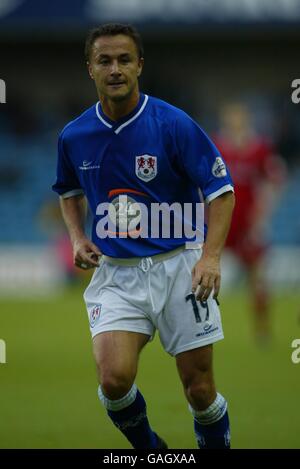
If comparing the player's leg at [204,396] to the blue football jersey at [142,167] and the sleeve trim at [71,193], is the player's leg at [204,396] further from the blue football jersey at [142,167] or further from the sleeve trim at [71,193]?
the sleeve trim at [71,193]

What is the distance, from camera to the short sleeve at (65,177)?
5.62 m

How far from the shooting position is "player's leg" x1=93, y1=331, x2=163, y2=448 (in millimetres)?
5113

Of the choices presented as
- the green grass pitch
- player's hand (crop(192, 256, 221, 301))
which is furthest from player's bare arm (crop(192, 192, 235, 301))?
the green grass pitch

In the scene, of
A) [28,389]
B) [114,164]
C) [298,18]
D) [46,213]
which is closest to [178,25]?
[298,18]

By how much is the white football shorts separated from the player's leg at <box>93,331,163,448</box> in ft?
0.21

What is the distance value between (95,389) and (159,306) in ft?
11.9

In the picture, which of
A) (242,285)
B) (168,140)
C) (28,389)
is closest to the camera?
(168,140)

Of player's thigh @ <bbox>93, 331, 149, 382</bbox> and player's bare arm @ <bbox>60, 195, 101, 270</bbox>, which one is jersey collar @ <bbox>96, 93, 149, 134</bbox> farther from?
player's thigh @ <bbox>93, 331, 149, 382</bbox>

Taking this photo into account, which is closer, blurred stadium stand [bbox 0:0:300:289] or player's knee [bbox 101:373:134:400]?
player's knee [bbox 101:373:134:400]

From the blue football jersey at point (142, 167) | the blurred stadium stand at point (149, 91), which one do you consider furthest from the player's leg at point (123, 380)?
the blurred stadium stand at point (149, 91)

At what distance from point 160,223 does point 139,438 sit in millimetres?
1112

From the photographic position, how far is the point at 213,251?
518cm
